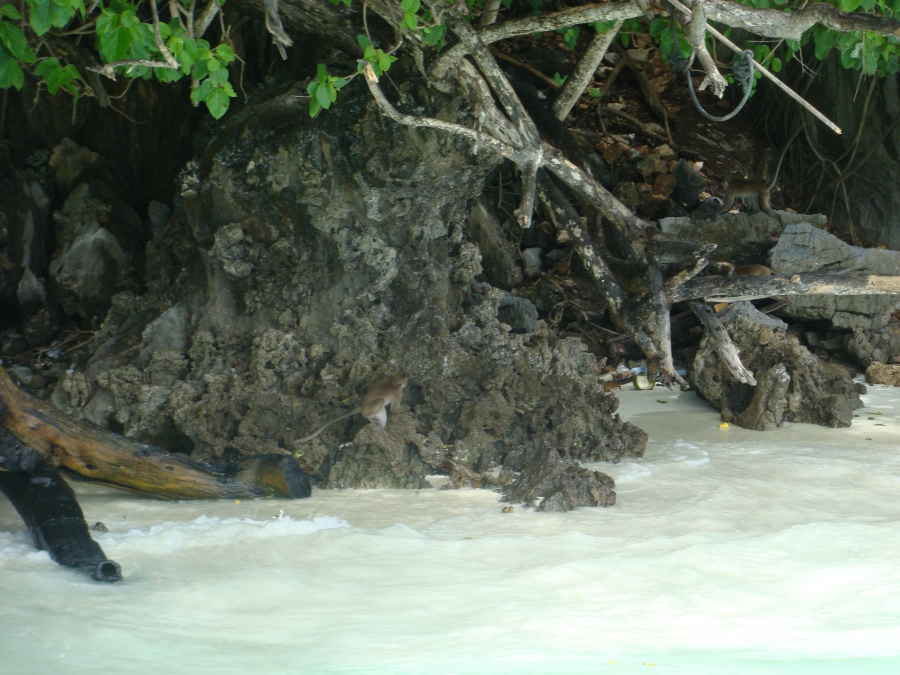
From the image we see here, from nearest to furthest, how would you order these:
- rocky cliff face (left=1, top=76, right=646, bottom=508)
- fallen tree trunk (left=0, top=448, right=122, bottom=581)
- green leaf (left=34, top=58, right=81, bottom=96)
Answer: fallen tree trunk (left=0, top=448, right=122, bottom=581)
green leaf (left=34, top=58, right=81, bottom=96)
rocky cliff face (left=1, top=76, right=646, bottom=508)

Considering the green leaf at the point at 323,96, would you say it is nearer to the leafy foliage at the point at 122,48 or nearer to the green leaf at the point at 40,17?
the leafy foliage at the point at 122,48

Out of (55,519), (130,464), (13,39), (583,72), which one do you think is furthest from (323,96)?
(583,72)

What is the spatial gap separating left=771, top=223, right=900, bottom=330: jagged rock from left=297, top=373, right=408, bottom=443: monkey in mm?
Answer: 4107

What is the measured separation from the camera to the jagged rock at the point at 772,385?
6.54m

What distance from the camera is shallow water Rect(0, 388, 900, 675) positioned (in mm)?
3145

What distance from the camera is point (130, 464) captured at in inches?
183

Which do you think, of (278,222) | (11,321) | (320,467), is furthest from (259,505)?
(11,321)

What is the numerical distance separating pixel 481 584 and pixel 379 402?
5.59 feet

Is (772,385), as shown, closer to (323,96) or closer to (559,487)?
(559,487)

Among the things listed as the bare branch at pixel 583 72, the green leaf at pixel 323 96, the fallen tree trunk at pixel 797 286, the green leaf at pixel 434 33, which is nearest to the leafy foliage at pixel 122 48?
the green leaf at pixel 323 96

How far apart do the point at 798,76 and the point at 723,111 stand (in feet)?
3.52

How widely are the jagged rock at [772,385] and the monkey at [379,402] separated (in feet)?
8.32

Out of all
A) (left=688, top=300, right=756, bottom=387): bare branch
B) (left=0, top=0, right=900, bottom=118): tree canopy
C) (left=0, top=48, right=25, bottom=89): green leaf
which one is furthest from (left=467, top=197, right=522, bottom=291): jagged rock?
(left=0, top=48, right=25, bottom=89): green leaf

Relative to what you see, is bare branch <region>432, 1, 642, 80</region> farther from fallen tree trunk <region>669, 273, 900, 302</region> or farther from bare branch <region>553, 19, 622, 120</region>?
fallen tree trunk <region>669, 273, 900, 302</region>
